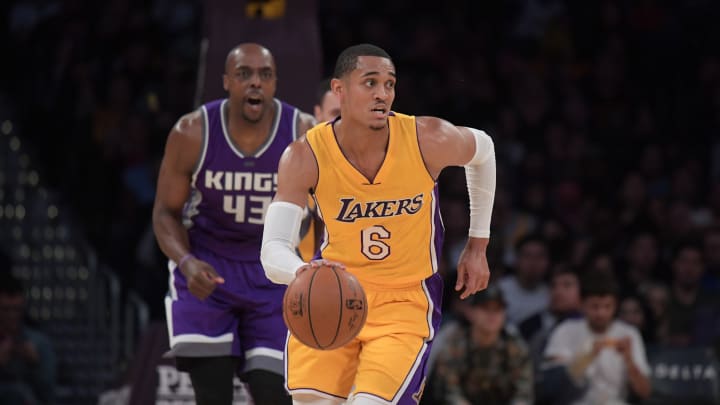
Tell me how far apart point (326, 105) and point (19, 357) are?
3083 mm

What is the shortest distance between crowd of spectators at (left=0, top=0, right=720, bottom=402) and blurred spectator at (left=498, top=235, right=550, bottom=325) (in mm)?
13

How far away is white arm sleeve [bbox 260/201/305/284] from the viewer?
4613 mm

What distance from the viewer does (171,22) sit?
38.6 feet

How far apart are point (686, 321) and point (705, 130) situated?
300cm

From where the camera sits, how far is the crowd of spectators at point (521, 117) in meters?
9.41

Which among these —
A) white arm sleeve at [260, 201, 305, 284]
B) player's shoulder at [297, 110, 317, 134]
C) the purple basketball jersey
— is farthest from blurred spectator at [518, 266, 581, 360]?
A: white arm sleeve at [260, 201, 305, 284]

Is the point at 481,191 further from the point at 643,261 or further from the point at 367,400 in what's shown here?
the point at 643,261

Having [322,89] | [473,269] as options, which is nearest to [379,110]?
[473,269]

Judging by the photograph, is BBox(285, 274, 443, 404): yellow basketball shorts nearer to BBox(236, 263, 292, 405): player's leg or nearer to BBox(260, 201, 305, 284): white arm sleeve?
BBox(260, 201, 305, 284): white arm sleeve

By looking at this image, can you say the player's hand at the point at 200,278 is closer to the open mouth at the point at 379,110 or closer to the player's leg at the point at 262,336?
the player's leg at the point at 262,336

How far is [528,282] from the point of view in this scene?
9.05 meters

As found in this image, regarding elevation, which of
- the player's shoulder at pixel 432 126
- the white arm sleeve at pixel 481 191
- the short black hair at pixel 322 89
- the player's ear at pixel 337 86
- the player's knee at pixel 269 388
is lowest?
the player's knee at pixel 269 388

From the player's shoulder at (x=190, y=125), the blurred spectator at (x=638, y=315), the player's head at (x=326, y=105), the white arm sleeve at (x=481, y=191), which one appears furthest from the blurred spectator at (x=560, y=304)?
the player's shoulder at (x=190, y=125)

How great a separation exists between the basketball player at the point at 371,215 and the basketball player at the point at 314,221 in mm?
871
